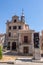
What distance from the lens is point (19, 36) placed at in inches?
1406

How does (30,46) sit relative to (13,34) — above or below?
below

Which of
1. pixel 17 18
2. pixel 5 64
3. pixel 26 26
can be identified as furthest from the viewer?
pixel 26 26

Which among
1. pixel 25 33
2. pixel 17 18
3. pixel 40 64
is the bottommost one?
pixel 40 64

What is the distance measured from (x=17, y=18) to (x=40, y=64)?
3378 cm

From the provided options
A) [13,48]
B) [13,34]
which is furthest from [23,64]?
[13,34]

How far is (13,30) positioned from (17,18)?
4.83 metres

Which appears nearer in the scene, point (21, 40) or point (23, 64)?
point (23, 64)

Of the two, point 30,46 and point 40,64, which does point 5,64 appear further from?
point 30,46

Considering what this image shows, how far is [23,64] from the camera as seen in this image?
64.9 ft

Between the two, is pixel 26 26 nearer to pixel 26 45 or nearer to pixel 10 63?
pixel 26 45

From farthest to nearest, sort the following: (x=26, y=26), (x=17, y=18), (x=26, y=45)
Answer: (x=26, y=26) < (x=17, y=18) < (x=26, y=45)

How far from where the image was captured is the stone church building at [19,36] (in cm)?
3469

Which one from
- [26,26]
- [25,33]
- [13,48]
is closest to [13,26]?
[26,26]

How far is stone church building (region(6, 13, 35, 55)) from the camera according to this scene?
114 feet
